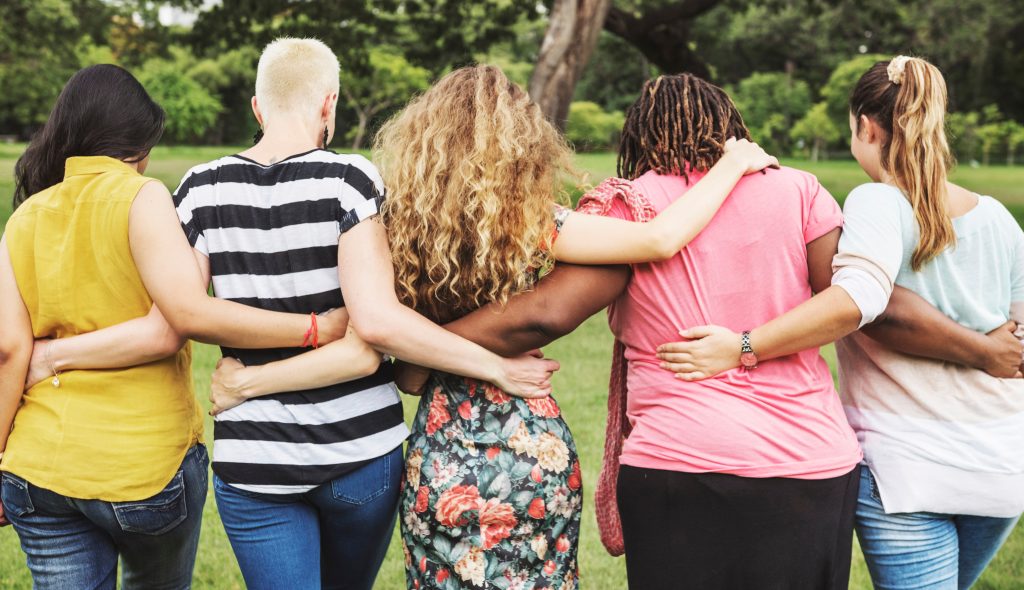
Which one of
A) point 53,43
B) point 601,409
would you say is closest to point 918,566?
point 601,409

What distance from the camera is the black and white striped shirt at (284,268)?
7.48ft

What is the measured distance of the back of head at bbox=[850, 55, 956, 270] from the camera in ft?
Answer: 7.58

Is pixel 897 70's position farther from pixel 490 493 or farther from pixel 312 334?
pixel 312 334

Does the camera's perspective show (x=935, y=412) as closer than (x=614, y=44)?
Yes

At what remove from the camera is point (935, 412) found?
93.0 inches

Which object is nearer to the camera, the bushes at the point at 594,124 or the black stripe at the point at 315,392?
→ the black stripe at the point at 315,392

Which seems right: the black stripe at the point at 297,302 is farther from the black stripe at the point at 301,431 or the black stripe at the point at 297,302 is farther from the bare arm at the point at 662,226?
the bare arm at the point at 662,226

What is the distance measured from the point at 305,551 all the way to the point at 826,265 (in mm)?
1508

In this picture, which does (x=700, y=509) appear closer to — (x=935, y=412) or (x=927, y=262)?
(x=935, y=412)

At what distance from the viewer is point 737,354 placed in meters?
2.24

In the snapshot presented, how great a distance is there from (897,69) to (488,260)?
45.1 inches

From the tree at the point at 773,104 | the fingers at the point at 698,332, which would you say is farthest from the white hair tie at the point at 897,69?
the tree at the point at 773,104

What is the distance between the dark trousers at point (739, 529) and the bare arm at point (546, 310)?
16.4 inches

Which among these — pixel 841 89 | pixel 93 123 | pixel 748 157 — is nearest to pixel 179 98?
pixel 841 89
